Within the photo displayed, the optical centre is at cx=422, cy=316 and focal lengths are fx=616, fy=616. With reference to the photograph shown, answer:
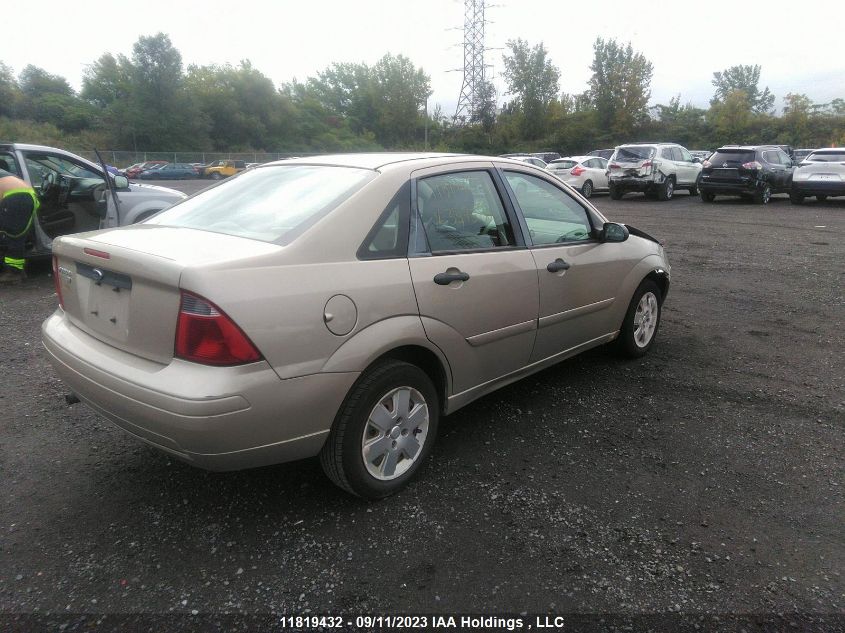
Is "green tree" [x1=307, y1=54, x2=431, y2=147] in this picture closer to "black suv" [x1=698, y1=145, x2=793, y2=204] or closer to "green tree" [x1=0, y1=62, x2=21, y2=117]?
"green tree" [x1=0, y1=62, x2=21, y2=117]

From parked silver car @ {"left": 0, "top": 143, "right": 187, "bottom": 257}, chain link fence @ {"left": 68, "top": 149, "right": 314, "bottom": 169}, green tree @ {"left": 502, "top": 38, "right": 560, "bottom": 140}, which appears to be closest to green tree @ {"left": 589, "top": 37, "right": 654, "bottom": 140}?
green tree @ {"left": 502, "top": 38, "right": 560, "bottom": 140}

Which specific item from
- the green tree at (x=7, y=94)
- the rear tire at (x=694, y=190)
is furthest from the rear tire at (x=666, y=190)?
the green tree at (x=7, y=94)

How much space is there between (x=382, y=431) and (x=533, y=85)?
62.7 m

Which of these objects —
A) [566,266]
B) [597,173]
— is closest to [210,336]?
[566,266]

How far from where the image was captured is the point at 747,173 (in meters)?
18.4

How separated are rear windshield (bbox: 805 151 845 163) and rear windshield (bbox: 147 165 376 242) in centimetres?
1953

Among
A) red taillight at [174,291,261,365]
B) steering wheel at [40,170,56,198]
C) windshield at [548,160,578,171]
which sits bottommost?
red taillight at [174,291,261,365]

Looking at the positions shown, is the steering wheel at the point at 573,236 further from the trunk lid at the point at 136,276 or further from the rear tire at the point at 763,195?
the rear tire at the point at 763,195

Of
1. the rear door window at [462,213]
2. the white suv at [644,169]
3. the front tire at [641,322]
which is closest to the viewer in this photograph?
the rear door window at [462,213]

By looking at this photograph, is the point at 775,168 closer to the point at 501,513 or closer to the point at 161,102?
the point at 501,513

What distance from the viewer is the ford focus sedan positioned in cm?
244

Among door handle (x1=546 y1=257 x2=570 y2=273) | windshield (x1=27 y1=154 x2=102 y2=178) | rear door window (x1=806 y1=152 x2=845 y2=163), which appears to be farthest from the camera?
rear door window (x1=806 y1=152 x2=845 y2=163)

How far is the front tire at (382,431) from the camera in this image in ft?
9.13

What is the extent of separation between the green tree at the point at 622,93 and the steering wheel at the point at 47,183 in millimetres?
53164
